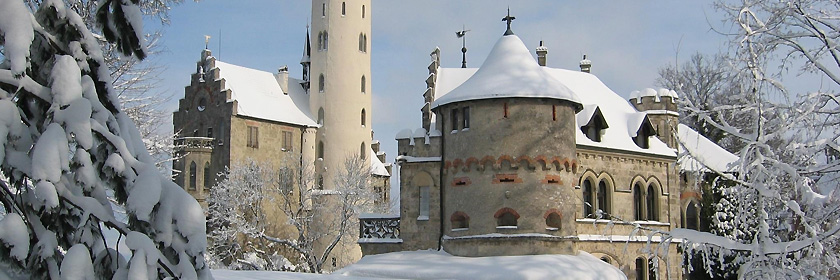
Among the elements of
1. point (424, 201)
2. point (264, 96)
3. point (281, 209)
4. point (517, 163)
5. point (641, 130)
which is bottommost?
point (281, 209)

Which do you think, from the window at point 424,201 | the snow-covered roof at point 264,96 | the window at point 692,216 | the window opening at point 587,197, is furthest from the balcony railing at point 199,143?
the window at point 692,216

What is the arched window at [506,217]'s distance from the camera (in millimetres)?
25820

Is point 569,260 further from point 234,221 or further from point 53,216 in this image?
point 53,216

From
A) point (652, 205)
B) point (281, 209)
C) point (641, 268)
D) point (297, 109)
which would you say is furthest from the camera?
point (297, 109)

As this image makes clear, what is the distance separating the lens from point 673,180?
3184 centimetres

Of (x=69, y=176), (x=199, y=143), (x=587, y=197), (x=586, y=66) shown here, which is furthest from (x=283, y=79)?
(x=69, y=176)

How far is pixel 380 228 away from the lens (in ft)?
96.4

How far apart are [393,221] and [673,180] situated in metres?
10.6

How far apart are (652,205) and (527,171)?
7.90 m

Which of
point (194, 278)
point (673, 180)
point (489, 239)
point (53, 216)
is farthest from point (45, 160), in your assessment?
point (673, 180)

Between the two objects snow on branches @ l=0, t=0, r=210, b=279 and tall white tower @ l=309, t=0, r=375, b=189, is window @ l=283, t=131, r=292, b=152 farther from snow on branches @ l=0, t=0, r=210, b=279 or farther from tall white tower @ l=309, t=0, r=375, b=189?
snow on branches @ l=0, t=0, r=210, b=279

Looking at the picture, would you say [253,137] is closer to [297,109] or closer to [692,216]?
[297,109]

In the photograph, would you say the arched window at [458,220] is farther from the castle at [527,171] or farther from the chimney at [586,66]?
the chimney at [586,66]

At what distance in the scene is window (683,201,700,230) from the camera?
108 ft
